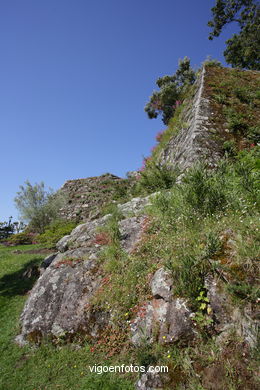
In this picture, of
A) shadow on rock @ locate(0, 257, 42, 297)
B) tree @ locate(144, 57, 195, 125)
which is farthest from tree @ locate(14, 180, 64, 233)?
tree @ locate(144, 57, 195, 125)

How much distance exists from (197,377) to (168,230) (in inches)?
89.1

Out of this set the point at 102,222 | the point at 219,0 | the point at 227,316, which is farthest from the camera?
the point at 219,0

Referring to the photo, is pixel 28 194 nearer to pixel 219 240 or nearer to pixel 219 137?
pixel 219 137

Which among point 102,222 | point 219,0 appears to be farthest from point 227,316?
point 219,0

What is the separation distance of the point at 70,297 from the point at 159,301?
78.6 inches

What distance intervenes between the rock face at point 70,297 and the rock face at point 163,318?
30.8 inches

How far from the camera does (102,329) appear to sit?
11.0 ft

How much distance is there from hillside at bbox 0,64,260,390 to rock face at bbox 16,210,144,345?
0.07 feet

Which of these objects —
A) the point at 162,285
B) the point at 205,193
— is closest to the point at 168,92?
the point at 205,193

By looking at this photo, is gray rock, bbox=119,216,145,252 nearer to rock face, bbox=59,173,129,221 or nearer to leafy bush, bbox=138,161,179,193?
leafy bush, bbox=138,161,179,193

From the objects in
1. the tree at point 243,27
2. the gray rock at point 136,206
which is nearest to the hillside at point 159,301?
the gray rock at point 136,206

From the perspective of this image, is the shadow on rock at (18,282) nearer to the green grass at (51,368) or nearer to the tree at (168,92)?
the green grass at (51,368)

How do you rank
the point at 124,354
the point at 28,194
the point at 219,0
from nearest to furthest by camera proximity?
1. the point at 124,354
2. the point at 28,194
3. the point at 219,0

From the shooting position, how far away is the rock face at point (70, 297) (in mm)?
3553
